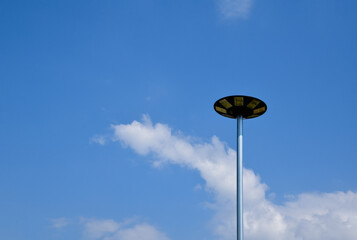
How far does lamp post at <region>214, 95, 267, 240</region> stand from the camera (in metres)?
14.9

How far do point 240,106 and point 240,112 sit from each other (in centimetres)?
46

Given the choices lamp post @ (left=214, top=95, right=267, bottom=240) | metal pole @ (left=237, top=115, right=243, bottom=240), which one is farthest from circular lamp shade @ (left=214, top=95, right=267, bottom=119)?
metal pole @ (left=237, top=115, right=243, bottom=240)

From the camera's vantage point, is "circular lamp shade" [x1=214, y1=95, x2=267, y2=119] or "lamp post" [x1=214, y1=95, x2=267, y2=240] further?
"circular lamp shade" [x1=214, y1=95, x2=267, y2=119]

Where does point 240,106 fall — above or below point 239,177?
above

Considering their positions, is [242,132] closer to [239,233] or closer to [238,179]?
[238,179]

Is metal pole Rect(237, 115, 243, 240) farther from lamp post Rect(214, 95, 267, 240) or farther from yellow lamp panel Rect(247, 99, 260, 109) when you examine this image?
yellow lamp panel Rect(247, 99, 260, 109)

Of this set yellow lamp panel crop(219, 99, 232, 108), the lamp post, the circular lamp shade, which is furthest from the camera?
yellow lamp panel crop(219, 99, 232, 108)

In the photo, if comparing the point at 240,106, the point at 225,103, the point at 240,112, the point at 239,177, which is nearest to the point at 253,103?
the point at 240,106

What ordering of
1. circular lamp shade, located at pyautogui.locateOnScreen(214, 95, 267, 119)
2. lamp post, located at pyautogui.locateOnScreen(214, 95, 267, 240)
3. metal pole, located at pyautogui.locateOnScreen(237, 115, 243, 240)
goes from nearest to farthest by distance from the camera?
1. metal pole, located at pyautogui.locateOnScreen(237, 115, 243, 240)
2. lamp post, located at pyautogui.locateOnScreen(214, 95, 267, 240)
3. circular lamp shade, located at pyautogui.locateOnScreen(214, 95, 267, 119)

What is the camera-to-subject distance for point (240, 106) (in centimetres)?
1614

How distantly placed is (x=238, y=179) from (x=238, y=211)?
1101mm

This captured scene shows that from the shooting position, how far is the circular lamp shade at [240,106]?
15.7 metres

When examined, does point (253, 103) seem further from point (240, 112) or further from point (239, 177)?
point (239, 177)

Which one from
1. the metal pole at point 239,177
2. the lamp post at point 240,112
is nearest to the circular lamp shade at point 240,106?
the lamp post at point 240,112
